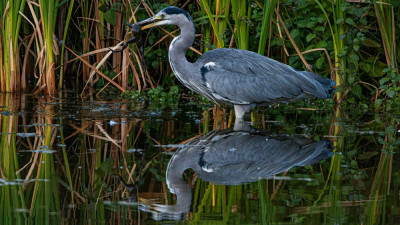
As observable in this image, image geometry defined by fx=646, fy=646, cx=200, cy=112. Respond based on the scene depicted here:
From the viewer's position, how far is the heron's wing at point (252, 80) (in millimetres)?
6476

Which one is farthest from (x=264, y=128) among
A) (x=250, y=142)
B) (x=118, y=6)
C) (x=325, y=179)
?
(x=118, y=6)

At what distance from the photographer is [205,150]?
515 centimetres

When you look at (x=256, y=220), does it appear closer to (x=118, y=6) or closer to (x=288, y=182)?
(x=288, y=182)

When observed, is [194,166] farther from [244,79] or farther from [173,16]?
[173,16]

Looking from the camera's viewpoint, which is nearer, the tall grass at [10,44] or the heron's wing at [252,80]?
the heron's wing at [252,80]

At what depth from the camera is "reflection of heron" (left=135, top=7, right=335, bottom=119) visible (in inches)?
255

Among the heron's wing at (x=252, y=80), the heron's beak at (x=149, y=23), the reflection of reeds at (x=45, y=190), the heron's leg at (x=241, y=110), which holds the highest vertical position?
the heron's beak at (x=149, y=23)

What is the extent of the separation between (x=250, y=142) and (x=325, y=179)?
1.19 m

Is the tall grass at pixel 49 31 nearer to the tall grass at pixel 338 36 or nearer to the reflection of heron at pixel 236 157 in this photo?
the reflection of heron at pixel 236 157

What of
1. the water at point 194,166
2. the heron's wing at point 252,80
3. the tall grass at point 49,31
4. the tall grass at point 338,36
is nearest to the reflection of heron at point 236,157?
the water at point 194,166

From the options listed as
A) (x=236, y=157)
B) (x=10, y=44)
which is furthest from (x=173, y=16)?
(x=236, y=157)

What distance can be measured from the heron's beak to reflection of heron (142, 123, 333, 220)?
1564 millimetres

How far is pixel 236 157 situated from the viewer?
16.2ft

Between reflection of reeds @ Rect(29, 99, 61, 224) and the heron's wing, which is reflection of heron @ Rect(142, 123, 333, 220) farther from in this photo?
the heron's wing
